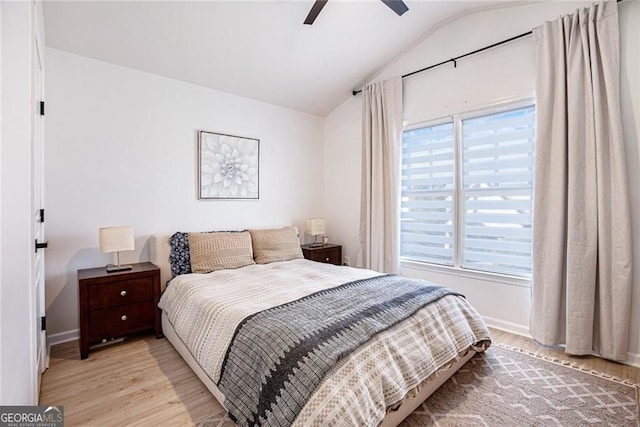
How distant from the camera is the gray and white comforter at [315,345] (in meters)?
1.31

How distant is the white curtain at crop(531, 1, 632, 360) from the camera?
2283mm

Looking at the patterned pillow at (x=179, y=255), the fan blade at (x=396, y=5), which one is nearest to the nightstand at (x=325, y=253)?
the patterned pillow at (x=179, y=255)

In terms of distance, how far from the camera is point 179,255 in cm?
293

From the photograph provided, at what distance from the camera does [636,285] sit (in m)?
2.31

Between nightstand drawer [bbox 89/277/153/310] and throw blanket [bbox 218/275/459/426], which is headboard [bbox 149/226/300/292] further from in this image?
throw blanket [bbox 218/275/459/426]

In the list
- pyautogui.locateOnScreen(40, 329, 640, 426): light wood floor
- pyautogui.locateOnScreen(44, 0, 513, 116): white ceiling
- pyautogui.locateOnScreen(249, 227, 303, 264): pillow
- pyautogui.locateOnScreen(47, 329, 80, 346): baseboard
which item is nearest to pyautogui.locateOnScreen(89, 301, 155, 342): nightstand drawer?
pyautogui.locateOnScreen(40, 329, 640, 426): light wood floor

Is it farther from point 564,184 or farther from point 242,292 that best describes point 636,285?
point 242,292

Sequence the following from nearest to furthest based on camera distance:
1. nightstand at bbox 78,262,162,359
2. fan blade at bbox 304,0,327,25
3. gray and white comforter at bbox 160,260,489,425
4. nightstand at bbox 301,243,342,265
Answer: gray and white comforter at bbox 160,260,489,425 < fan blade at bbox 304,0,327,25 < nightstand at bbox 78,262,162,359 < nightstand at bbox 301,243,342,265

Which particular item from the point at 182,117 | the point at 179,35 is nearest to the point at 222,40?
the point at 179,35

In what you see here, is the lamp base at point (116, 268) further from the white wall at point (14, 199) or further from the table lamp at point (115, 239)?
the white wall at point (14, 199)

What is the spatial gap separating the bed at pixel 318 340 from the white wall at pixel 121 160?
875mm

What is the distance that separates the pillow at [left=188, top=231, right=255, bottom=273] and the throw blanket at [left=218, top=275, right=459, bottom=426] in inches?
49.6

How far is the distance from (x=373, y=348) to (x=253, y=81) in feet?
10.3

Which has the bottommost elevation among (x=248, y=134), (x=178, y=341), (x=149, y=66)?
(x=178, y=341)
